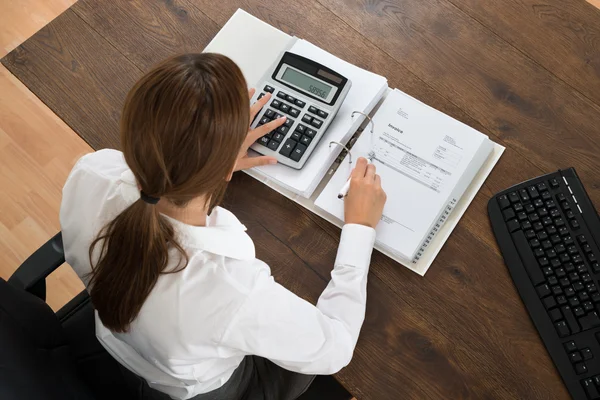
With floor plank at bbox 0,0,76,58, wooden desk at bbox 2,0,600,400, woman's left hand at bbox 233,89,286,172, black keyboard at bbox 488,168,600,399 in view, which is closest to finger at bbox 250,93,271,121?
woman's left hand at bbox 233,89,286,172

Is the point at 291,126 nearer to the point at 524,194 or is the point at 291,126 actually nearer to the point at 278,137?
the point at 278,137

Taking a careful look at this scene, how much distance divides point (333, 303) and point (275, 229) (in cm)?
17

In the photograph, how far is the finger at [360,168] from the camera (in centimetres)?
98

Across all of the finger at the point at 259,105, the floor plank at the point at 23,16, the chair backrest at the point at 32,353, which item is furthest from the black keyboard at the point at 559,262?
the floor plank at the point at 23,16

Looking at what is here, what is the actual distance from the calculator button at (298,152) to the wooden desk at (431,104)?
80 millimetres

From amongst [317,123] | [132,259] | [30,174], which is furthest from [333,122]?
[30,174]

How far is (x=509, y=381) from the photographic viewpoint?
88 centimetres

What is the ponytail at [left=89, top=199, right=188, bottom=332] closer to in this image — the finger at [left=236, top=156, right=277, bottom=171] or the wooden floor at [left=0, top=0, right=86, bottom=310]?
the finger at [left=236, top=156, right=277, bottom=171]

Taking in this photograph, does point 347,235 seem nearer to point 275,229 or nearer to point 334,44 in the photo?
point 275,229

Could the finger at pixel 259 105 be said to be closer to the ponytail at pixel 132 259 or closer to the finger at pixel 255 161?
the finger at pixel 255 161

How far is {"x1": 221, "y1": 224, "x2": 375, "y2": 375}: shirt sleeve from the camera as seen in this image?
79cm

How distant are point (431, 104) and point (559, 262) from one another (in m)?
0.35

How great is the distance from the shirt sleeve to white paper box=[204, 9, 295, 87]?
0.37m

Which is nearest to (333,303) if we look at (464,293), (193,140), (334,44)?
(464,293)
